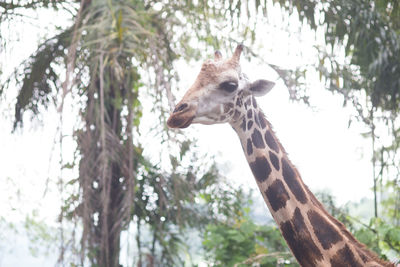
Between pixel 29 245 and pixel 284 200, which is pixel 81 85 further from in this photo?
pixel 29 245

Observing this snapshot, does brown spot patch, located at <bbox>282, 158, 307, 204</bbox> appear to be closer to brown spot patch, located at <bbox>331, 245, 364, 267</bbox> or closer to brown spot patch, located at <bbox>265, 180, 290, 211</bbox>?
brown spot patch, located at <bbox>265, 180, 290, 211</bbox>

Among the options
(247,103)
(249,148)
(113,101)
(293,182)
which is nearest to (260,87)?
(247,103)

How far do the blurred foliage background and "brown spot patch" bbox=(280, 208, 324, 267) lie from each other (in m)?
0.66

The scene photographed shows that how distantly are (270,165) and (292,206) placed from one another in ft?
0.42

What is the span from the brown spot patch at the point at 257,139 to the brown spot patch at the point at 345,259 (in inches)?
13.7

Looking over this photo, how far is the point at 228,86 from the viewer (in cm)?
129

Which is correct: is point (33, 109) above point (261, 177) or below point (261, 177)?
above

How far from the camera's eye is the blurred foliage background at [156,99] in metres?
1.79

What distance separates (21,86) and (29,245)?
1.72 m

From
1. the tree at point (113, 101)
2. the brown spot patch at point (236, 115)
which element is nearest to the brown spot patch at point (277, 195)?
the brown spot patch at point (236, 115)

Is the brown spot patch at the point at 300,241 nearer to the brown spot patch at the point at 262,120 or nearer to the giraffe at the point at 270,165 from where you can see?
the giraffe at the point at 270,165

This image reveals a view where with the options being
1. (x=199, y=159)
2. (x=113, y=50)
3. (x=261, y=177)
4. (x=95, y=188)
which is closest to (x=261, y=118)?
(x=261, y=177)

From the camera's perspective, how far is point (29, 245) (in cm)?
353

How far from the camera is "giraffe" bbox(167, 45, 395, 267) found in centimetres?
120
